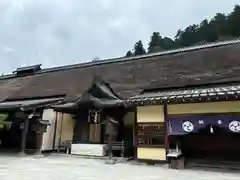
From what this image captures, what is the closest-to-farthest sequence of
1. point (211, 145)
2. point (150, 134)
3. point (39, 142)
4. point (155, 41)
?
point (211, 145) < point (150, 134) < point (39, 142) < point (155, 41)

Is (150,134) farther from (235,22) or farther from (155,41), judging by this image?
(155,41)

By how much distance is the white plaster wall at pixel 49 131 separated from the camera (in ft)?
45.2

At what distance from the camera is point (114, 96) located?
13.0 meters

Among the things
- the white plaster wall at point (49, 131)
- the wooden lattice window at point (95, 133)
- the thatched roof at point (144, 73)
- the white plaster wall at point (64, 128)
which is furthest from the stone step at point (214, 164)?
the white plaster wall at point (49, 131)

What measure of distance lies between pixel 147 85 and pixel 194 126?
435 centimetres

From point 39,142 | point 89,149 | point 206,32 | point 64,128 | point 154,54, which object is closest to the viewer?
point 89,149

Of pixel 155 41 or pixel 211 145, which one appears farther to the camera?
pixel 155 41

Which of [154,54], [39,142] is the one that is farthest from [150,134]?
[154,54]

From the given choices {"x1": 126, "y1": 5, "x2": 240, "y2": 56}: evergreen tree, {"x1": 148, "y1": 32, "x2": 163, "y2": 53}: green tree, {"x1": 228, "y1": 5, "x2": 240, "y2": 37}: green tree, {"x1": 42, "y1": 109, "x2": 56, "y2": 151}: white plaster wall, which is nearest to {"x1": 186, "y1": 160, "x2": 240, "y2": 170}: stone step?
{"x1": 42, "y1": 109, "x2": 56, "y2": 151}: white plaster wall

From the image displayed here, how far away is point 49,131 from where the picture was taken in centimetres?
1405

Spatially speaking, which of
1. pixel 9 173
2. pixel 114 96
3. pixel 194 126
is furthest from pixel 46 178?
pixel 114 96

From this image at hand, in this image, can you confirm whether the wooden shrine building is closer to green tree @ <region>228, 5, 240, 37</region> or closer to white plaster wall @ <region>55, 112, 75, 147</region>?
white plaster wall @ <region>55, 112, 75, 147</region>

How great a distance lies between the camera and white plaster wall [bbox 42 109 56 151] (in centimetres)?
1378

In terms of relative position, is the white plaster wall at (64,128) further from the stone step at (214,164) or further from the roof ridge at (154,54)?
the stone step at (214,164)
